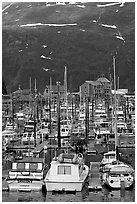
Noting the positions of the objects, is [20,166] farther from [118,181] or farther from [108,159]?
[108,159]

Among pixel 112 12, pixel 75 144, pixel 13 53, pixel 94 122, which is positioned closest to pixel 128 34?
pixel 112 12

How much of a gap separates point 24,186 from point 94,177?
212 cm

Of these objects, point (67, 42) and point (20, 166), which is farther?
point (67, 42)

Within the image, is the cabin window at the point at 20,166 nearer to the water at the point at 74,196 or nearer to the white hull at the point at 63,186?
the water at the point at 74,196

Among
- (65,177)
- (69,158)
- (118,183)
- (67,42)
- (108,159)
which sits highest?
(69,158)

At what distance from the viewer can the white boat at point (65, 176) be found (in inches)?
392

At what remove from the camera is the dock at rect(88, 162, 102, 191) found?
10281 mm

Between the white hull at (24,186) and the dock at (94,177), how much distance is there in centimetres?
122

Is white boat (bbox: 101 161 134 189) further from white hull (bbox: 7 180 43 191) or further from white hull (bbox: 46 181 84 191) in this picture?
white hull (bbox: 7 180 43 191)

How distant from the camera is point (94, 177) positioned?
447 inches

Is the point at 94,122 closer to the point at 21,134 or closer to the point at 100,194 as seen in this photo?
the point at 21,134

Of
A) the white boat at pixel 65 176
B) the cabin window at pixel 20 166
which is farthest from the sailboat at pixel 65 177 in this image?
the cabin window at pixel 20 166

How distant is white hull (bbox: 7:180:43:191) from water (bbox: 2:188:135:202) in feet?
0.49

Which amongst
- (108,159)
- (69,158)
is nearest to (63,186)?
(69,158)
